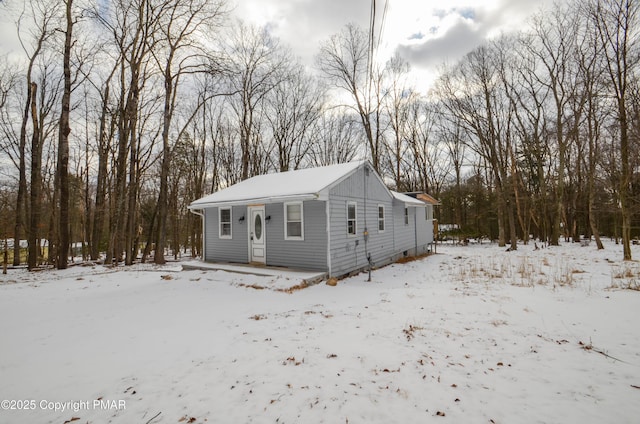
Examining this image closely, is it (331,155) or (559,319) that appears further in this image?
(331,155)

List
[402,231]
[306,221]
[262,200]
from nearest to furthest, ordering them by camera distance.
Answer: [262,200]
[306,221]
[402,231]

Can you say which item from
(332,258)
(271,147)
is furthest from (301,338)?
(271,147)

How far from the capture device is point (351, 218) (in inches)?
408

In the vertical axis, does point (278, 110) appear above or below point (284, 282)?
above

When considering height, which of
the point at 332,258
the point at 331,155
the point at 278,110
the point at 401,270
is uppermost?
the point at 278,110

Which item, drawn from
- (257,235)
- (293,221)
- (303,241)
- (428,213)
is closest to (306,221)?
(293,221)

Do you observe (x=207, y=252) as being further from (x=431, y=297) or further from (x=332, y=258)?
(x=431, y=297)

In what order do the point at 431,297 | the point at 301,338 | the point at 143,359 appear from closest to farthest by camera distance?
the point at 143,359 → the point at 301,338 → the point at 431,297

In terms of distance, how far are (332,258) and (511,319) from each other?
499 centimetres

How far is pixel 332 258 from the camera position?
29.7 feet

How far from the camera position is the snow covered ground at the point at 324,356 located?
2.79 metres

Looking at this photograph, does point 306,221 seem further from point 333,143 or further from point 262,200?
point 333,143

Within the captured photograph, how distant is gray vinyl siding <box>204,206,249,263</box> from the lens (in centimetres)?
1070

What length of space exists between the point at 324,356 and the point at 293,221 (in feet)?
19.6
